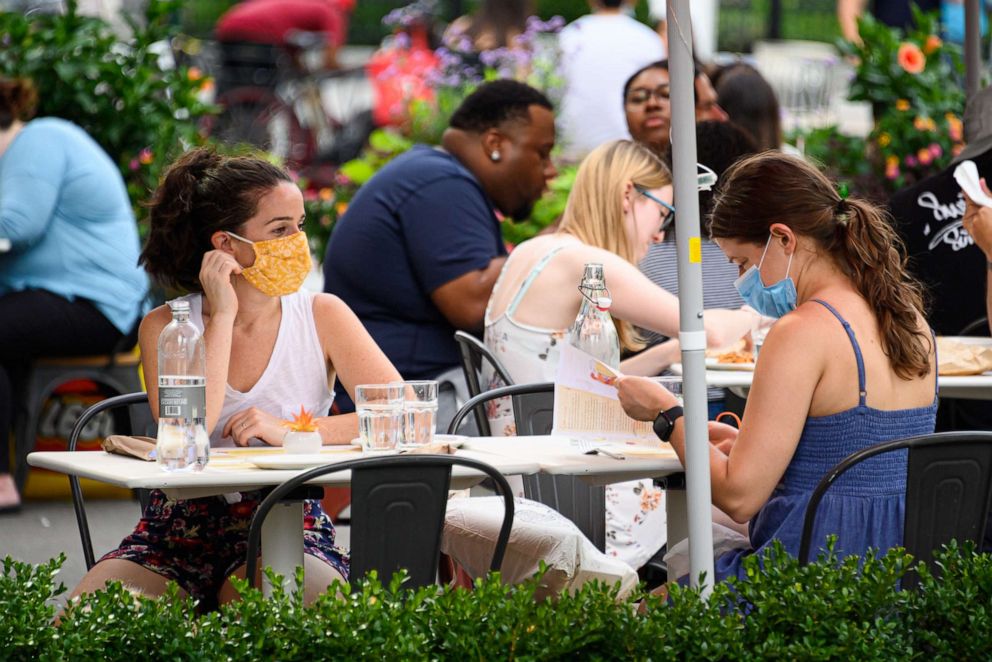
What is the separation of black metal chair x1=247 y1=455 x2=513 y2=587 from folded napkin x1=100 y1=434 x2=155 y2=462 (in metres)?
0.37

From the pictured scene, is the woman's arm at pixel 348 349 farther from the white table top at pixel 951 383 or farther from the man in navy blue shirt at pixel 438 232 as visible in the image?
the man in navy blue shirt at pixel 438 232

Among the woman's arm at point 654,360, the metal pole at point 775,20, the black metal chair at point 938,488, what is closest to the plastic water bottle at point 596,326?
the black metal chair at point 938,488

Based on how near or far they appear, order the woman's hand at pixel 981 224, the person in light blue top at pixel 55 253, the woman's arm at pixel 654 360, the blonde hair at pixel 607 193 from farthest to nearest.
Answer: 1. the person in light blue top at pixel 55 253
2. the woman's arm at pixel 654 360
3. the blonde hair at pixel 607 193
4. the woman's hand at pixel 981 224

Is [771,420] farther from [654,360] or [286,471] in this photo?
[654,360]

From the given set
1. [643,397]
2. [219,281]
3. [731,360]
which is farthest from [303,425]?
[731,360]

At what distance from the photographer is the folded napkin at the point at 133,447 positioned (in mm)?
3273

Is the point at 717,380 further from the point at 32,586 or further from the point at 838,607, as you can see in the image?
the point at 32,586

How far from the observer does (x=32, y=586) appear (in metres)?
2.75

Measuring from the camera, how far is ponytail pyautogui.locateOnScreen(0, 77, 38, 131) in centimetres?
667

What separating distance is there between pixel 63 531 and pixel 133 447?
10.0 ft

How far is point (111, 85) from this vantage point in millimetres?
7332

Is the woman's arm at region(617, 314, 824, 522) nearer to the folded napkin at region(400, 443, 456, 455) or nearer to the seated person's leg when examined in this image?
the folded napkin at region(400, 443, 456, 455)

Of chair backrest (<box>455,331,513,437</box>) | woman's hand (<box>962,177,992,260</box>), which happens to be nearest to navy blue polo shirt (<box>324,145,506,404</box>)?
chair backrest (<box>455,331,513,437</box>)

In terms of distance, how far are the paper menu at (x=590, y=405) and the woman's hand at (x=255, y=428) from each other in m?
0.65
